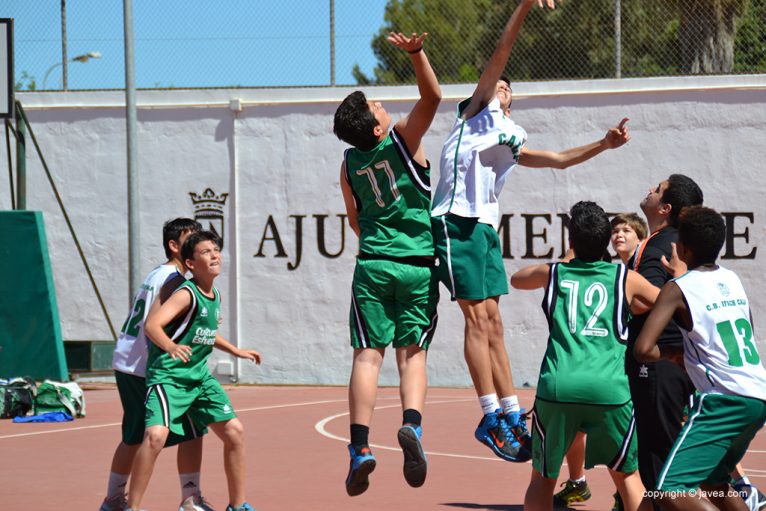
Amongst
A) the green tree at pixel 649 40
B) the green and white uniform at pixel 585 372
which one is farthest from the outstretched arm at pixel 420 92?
the green tree at pixel 649 40

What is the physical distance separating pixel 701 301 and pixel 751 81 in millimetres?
11533

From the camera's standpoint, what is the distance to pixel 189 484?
326 inches

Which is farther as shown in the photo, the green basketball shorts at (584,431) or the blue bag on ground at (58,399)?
the blue bag on ground at (58,399)

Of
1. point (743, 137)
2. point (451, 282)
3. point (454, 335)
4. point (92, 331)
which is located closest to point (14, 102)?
point (92, 331)

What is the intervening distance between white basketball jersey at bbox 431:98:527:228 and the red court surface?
239 cm

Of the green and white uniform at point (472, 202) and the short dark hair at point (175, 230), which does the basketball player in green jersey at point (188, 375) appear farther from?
the green and white uniform at point (472, 202)

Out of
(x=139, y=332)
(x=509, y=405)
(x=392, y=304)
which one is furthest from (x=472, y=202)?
(x=139, y=332)

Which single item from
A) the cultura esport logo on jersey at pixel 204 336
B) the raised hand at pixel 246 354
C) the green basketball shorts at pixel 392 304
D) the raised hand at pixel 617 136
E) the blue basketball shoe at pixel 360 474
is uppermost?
the raised hand at pixel 617 136

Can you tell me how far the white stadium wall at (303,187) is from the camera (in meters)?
16.9

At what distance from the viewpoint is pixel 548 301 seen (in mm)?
6652

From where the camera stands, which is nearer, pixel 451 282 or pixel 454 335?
pixel 451 282

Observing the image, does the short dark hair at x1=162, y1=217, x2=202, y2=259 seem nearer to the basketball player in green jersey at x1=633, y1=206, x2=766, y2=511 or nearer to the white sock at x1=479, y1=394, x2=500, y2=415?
the white sock at x1=479, y1=394, x2=500, y2=415

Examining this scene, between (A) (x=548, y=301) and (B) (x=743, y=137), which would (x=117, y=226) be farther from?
(A) (x=548, y=301)

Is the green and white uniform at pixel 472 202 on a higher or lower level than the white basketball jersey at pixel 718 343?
higher
